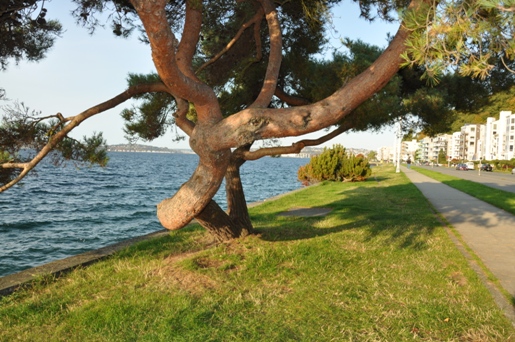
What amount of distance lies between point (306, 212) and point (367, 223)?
270 centimetres

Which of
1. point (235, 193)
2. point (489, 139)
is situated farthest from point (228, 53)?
point (489, 139)

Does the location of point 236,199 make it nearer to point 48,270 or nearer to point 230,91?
point 230,91

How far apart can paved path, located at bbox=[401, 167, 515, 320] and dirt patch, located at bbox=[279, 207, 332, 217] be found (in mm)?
3256

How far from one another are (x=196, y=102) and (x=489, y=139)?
9940 centimetres

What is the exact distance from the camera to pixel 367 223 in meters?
9.98

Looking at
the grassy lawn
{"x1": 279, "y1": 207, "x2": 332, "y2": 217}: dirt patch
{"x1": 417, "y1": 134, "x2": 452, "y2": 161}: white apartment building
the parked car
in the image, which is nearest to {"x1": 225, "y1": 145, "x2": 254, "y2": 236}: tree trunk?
the grassy lawn

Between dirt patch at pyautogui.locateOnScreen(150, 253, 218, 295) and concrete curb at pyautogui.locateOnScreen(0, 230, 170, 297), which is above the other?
dirt patch at pyautogui.locateOnScreen(150, 253, 218, 295)

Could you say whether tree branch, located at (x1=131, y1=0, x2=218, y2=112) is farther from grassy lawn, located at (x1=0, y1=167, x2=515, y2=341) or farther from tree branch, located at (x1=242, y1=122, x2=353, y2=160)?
grassy lawn, located at (x1=0, y1=167, x2=515, y2=341)

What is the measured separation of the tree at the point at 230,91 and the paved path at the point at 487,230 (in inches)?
105

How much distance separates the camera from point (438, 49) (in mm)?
3709

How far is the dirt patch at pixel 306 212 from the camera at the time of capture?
11.9 m

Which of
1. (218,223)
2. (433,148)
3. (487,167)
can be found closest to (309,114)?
(218,223)

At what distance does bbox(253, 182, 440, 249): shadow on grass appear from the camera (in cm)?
823

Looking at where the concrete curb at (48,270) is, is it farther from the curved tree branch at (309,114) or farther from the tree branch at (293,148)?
the curved tree branch at (309,114)
